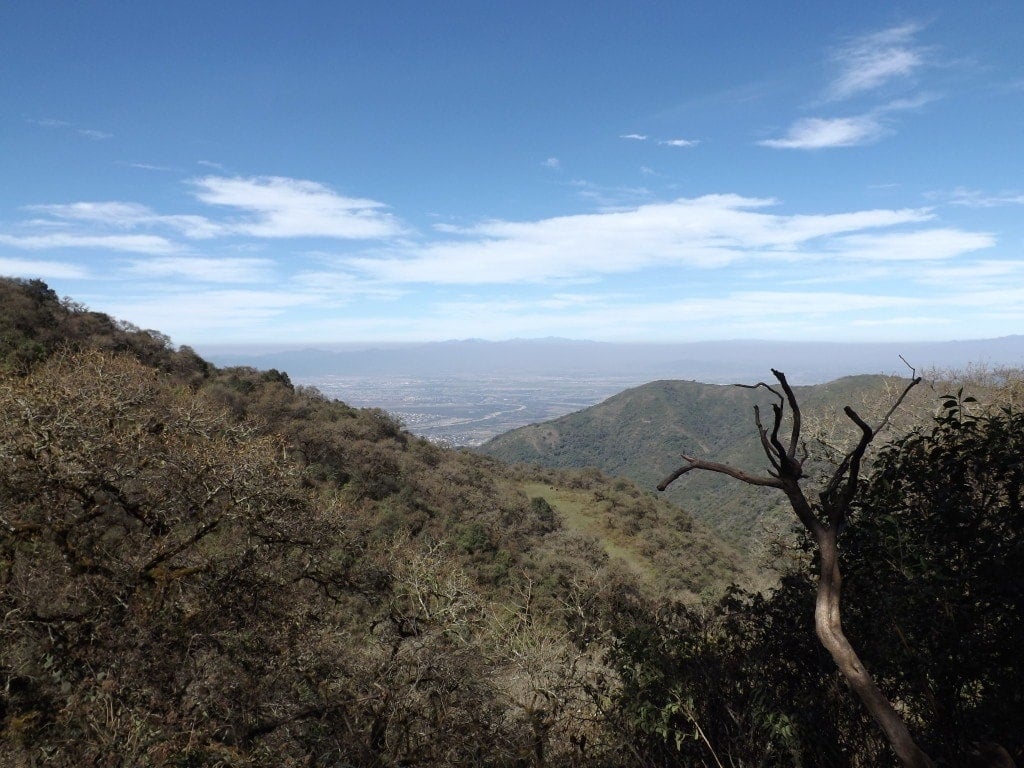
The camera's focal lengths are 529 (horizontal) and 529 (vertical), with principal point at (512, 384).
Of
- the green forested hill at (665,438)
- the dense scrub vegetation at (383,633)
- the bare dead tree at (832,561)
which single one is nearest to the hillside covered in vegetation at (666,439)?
the green forested hill at (665,438)

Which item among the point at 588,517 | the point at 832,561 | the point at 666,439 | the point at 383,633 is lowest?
the point at 666,439

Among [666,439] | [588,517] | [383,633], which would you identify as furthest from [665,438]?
[383,633]

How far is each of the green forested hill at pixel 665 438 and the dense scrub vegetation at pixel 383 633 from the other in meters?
71.2

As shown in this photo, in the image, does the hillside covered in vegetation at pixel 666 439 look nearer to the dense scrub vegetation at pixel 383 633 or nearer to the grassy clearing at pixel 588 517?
the grassy clearing at pixel 588 517

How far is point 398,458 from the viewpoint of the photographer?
1439 inches

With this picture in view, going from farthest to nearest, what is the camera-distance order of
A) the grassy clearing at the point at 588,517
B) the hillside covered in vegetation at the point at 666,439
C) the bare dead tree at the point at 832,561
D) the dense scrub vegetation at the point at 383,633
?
1. the hillside covered in vegetation at the point at 666,439
2. the grassy clearing at the point at 588,517
3. the dense scrub vegetation at the point at 383,633
4. the bare dead tree at the point at 832,561

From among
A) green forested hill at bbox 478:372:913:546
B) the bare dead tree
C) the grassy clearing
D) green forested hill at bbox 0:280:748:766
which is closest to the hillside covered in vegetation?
green forested hill at bbox 478:372:913:546

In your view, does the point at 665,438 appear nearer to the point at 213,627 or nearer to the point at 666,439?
the point at 666,439

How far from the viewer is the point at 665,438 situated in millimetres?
121188

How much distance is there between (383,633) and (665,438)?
11767cm

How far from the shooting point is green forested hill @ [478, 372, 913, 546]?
86.1 m

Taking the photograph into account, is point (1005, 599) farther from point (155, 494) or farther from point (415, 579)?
point (155, 494)

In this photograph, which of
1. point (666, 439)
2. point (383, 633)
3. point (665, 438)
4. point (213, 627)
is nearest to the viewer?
point (213, 627)

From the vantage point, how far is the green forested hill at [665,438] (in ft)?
283
